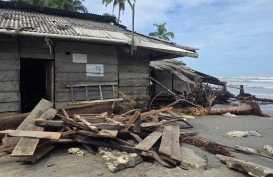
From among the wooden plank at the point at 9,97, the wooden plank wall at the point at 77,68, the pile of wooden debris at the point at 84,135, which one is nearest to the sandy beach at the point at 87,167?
the pile of wooden debris at the point at 84,135

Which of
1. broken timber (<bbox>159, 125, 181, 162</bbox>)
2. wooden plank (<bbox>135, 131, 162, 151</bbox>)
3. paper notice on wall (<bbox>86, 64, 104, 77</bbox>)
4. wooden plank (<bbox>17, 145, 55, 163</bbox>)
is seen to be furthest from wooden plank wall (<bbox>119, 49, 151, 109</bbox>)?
wooden plank (<bbox>17, 145, 55, 163</bbox>)

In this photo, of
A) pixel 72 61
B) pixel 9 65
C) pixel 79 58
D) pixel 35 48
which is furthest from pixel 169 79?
pixel 9 65

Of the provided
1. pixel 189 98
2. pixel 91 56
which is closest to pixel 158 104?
pixel 189 98

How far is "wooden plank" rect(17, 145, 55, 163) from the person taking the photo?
544 centimetres

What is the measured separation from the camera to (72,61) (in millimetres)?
9055

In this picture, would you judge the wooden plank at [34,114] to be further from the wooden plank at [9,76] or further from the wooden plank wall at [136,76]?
the wooden plank wall at [136,76]

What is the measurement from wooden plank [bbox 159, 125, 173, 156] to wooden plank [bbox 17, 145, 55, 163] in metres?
2.56

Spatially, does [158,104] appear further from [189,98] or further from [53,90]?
[53,90]

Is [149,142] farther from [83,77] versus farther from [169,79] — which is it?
[169,79]

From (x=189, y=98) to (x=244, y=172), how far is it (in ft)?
34.4

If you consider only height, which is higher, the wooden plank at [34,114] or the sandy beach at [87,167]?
the wooden plank at [34,114]

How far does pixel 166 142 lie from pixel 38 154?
9.49 ft

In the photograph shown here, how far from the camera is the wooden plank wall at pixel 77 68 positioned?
8812 mm

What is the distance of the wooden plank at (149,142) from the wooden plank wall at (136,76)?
155 inches
